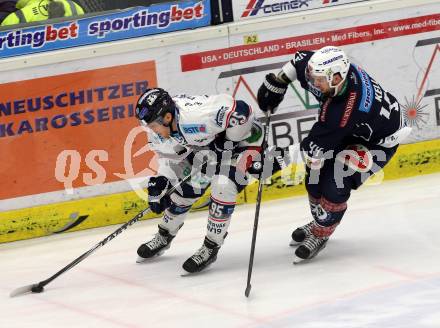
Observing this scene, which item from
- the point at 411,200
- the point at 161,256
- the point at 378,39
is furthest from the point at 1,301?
the point at 378,39

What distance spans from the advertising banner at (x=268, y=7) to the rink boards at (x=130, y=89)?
2.0 inches

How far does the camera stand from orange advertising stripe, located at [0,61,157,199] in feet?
21.8

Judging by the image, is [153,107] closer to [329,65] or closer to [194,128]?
[194,128]

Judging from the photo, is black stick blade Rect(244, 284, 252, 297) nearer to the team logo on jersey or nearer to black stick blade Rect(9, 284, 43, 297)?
the team logo on jersey

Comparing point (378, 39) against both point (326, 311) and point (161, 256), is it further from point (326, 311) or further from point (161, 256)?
point (326, 311)

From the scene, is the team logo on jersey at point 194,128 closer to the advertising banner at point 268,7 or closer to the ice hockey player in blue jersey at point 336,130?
the ice hockey player in blue jersey at point 336,130

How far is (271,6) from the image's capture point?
6.93 metres

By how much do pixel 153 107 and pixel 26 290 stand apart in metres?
1.23

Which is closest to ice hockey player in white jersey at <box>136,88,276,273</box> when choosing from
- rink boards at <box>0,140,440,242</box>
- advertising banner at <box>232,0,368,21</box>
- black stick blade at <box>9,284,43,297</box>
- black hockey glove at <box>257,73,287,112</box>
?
black hockey glove at <box>257,73,287,112</box>

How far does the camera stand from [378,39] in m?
7.14

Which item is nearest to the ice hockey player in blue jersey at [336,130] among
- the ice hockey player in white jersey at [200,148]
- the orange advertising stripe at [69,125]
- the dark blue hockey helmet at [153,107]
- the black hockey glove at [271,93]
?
the black hockey glove at [271,93]

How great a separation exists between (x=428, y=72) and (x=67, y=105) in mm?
2578


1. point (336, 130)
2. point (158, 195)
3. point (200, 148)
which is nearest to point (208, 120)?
point (200, 148)

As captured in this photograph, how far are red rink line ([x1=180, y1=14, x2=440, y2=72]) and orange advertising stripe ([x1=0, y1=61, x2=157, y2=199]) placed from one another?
1.18 feet
